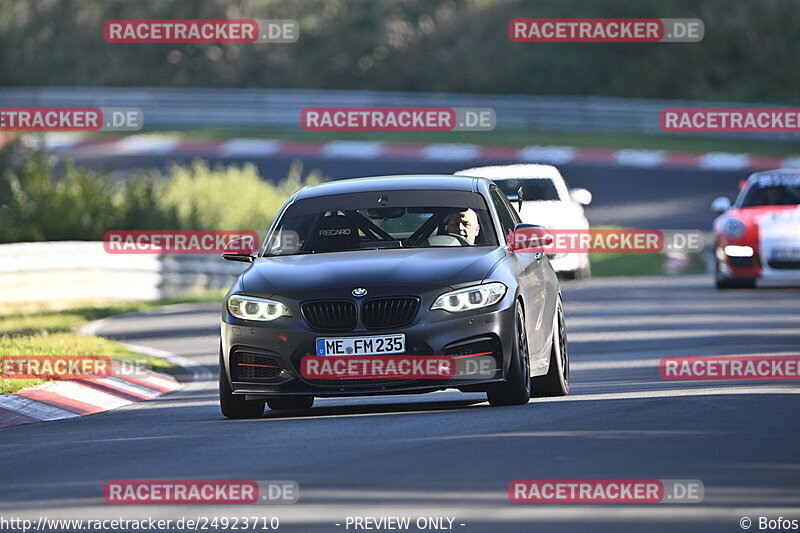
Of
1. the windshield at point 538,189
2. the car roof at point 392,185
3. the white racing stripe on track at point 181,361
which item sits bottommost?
the white racing stripe on track at point 181,361

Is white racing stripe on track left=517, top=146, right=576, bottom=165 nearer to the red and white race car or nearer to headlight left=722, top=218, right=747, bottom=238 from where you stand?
the red and white race car

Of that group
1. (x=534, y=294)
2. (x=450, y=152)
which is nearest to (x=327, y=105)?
(x=450, y=152)

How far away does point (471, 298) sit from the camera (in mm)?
11133

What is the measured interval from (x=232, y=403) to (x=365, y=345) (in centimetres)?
113

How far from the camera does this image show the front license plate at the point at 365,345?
35.8ft

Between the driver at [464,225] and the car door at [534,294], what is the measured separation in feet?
Answer: 0.87

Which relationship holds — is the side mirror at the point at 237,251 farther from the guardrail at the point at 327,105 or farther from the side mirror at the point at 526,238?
the guardrail at the point at 327,105

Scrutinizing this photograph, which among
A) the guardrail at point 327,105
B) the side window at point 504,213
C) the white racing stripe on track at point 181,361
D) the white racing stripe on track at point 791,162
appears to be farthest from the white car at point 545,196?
the guardrail at point 327,105

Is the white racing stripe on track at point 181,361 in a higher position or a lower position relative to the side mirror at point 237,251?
lower

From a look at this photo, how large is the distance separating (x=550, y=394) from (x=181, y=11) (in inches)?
1833

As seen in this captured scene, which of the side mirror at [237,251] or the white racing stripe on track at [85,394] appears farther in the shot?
the white racing stripe on track at [85,394]

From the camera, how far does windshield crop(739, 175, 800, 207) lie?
2331cm

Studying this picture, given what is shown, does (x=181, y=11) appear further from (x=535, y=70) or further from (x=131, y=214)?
(x=131, y=214)

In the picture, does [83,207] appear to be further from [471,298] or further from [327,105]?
[327,105]
